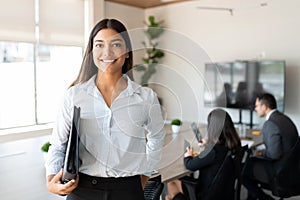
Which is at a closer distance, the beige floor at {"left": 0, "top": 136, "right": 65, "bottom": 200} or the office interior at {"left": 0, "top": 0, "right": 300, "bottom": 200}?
the beige floor at {"left": 0, "top": 136, "right": 65, "bottom": 200}

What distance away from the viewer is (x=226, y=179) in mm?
2029

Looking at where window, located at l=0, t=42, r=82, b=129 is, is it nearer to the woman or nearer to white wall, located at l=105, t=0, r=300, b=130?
white wall, located at l=105, t=0, r=300, b=130

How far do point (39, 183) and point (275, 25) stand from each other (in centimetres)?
370

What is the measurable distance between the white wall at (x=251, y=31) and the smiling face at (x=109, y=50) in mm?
2849

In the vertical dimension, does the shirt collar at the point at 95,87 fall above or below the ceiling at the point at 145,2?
below

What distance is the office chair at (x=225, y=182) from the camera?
2.01 meters

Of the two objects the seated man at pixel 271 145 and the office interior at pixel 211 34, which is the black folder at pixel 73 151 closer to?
the office interior at pixel 211 34

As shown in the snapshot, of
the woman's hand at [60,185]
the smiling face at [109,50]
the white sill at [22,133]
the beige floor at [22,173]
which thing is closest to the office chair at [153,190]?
the beige floor at [22,173]

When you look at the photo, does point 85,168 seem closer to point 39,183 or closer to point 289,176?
point 39,183

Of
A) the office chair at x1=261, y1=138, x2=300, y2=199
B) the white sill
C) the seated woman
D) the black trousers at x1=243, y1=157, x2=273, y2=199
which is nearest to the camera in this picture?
the seated woman

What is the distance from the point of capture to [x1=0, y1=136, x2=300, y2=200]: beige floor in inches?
72.2

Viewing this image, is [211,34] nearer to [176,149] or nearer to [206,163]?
[206,163]

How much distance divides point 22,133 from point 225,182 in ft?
9.74

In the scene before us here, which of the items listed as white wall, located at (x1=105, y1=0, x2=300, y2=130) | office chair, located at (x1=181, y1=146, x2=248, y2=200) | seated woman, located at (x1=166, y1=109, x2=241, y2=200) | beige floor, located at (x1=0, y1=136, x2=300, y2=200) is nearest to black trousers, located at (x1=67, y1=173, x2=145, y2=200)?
beige floor, located at (x1=0, y1=136, x2=300, y2=200)
